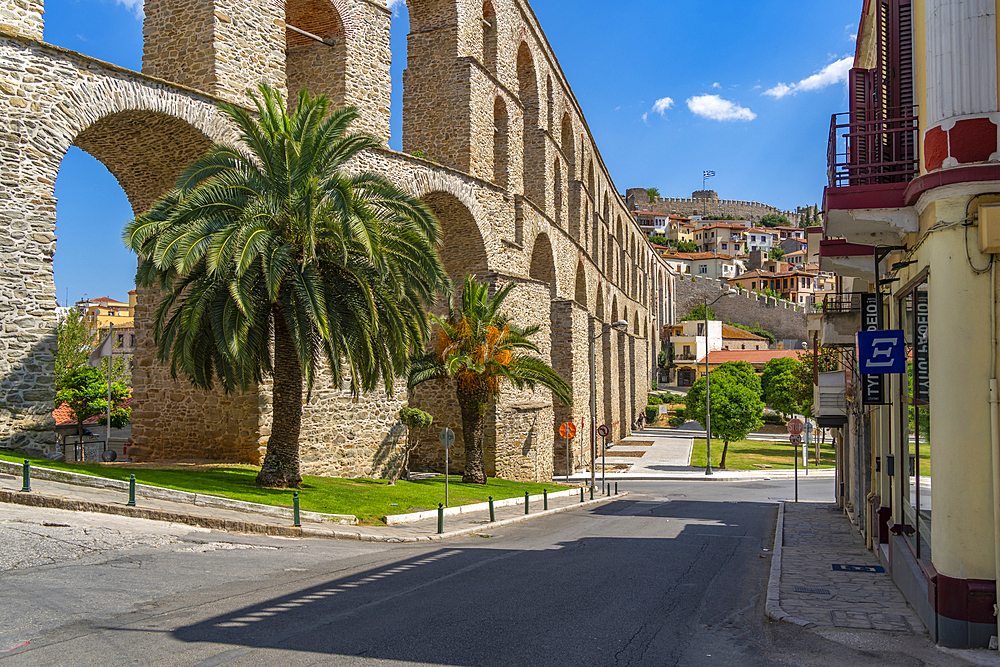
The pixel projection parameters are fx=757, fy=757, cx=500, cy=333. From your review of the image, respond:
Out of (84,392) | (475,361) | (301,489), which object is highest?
(475,361)

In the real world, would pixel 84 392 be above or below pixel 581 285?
below

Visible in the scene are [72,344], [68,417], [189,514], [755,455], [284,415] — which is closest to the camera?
[189,514]

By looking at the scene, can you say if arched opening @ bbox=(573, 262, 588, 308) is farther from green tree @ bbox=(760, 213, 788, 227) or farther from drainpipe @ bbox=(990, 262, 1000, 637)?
green tree @ bbox=(760, 213, 788, 227)

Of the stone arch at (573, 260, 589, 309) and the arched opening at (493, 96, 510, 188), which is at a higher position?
the arched opening at (493, 96, 510, 188)

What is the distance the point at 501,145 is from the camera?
33.2m

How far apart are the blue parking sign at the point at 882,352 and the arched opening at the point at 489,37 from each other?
27.0 meters

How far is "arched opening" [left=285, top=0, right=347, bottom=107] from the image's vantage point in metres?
22.2

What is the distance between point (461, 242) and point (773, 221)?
541 ft

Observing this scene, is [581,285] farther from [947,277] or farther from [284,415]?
[947,277]

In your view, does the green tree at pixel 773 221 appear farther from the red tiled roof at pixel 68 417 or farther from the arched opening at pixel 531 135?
the red tiled roof at pixel 68 417

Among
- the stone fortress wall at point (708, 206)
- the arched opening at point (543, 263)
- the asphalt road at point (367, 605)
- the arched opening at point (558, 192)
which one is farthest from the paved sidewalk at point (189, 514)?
the stone fortress wall at point (708, 206)

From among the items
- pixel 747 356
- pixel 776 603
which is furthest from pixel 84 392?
pixel 747 356

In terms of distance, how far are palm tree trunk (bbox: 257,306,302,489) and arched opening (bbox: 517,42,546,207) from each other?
24.7m

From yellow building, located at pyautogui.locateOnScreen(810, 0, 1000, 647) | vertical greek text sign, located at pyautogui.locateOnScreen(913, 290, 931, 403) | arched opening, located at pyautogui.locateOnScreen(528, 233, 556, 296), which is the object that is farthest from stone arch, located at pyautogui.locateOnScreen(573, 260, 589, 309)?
vertical greek text sign, located at pyautogui.locateOnScreen(913, 290, 931, 403)
